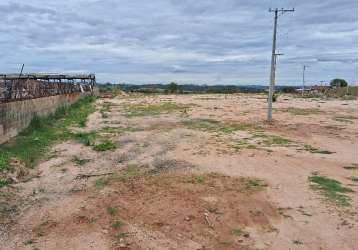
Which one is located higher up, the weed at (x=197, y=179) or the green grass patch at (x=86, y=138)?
the weed at (x=197, y=179)

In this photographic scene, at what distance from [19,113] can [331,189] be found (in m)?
11.7

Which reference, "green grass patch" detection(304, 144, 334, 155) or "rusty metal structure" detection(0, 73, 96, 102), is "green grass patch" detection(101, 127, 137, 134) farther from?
"green grass patch" detection(304, 144, 334, 155)

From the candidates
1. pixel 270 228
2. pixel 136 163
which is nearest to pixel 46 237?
pixel 270 228

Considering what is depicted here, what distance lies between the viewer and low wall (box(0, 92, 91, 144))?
14.6m

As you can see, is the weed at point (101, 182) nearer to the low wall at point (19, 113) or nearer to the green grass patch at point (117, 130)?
the low wall at point (19, 113)

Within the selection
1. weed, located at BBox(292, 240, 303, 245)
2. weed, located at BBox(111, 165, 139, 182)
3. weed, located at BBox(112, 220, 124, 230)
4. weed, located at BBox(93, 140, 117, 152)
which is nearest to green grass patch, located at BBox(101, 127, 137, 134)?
weed, located at BBox(93, 140, 117, 152)

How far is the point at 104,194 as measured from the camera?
930cm

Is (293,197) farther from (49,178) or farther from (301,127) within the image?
(301,127)

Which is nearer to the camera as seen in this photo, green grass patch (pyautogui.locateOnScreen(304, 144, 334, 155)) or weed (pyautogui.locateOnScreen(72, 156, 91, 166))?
weed (pyautogui.locateOnScreen(72, 156, 91, 166))

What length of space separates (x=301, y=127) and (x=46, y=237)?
1771 cm

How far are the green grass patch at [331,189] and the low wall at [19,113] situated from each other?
9.62m

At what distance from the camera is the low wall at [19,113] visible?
14594 millimetres

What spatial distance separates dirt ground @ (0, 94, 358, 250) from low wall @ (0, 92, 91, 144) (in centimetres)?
184

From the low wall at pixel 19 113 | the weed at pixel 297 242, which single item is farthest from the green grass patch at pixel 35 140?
the weed at pixel 297 242
